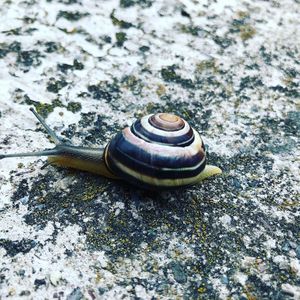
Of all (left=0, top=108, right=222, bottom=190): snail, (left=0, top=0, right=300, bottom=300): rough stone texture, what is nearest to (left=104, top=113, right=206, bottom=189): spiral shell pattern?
(left=0, top=108, right=222, bottom=190): snail

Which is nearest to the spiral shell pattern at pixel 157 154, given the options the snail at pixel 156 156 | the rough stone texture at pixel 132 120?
the snail at pixel 156 156

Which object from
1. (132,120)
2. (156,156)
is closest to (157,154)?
(156,156)

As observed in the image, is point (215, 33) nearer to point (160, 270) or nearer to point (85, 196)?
point (85, 196)

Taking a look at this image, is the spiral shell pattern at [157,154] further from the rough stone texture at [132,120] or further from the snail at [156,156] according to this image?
the rough stone texture at [132,120]

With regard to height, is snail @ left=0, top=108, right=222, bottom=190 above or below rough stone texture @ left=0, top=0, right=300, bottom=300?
above

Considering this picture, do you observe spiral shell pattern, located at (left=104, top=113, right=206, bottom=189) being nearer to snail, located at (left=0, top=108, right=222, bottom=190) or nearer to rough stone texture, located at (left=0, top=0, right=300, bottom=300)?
snail, located at (left=0, top=108, right=222, bottom=190)

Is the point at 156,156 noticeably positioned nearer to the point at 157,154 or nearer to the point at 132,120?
the point at 157,154

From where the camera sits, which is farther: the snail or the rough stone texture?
the snail
